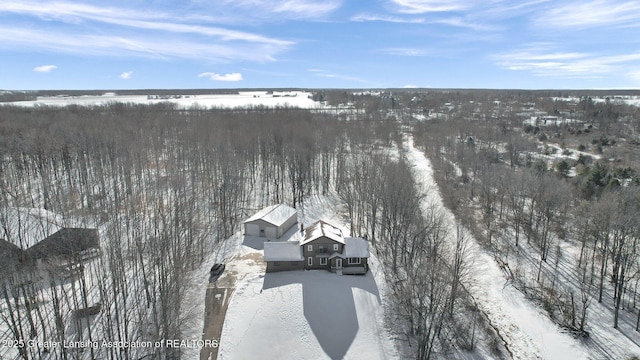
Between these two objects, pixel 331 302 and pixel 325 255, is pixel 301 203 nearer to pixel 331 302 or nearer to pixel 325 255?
pixel 325 255

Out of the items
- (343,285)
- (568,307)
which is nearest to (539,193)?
(568,307)

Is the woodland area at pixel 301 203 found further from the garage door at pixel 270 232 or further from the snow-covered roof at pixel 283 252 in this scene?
the snow-covered roof at pixel 283 252

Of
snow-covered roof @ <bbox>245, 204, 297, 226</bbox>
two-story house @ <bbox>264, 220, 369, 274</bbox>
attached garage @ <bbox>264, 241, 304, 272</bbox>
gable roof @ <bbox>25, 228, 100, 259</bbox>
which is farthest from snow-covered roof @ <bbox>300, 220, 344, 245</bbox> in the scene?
gable roof @ <bbox>25, 228, 100, 259</bbox>

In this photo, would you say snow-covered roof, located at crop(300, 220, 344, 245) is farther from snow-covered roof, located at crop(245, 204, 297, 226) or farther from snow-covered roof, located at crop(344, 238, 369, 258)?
snow-covered roof, located at crop(245, 204, 297, 226)

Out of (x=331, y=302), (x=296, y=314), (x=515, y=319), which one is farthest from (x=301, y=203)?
(x=515, y=319)

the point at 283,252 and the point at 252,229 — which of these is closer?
the point at 283,252

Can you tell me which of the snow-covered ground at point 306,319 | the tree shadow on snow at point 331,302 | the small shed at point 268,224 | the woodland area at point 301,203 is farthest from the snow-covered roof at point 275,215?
the snow-covered ground at point 306,319
